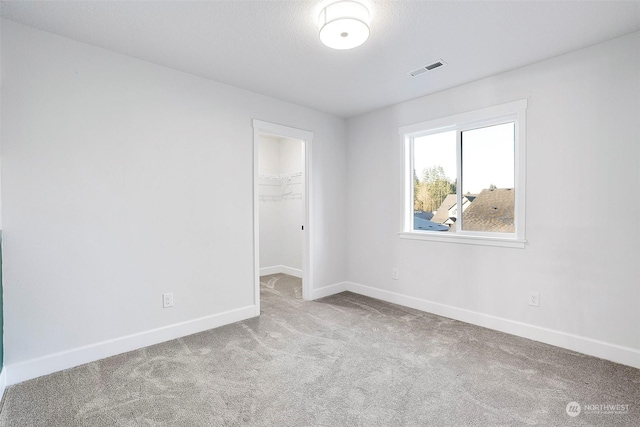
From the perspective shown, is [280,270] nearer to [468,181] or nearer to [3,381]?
[468,181]

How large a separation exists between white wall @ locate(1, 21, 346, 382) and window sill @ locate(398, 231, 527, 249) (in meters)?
1.93

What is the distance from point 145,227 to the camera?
9.12ft

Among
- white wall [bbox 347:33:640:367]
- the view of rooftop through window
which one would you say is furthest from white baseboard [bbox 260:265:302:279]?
white wall [bbox 347:33:640:367]

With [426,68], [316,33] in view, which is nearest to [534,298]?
[426,68]

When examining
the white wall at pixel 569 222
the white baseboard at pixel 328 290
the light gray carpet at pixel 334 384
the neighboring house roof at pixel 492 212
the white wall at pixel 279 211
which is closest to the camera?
the light gray carpet at pixel 334 384

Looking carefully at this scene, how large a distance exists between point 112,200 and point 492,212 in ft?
11.6

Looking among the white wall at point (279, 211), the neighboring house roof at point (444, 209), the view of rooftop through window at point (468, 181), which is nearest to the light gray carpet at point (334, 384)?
the view of rooftop through window at point (468, 181)

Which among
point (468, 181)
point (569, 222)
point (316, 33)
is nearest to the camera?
point (316, 33)

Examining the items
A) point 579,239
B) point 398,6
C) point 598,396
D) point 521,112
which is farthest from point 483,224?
point 398,6

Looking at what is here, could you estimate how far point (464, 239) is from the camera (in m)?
3.36

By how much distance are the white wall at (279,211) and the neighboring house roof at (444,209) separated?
2388mm

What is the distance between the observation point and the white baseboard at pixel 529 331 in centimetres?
243

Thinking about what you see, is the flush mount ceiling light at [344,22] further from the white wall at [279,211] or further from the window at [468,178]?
the white wall at [279,211]

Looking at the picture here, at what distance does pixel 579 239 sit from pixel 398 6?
2.34 meters
